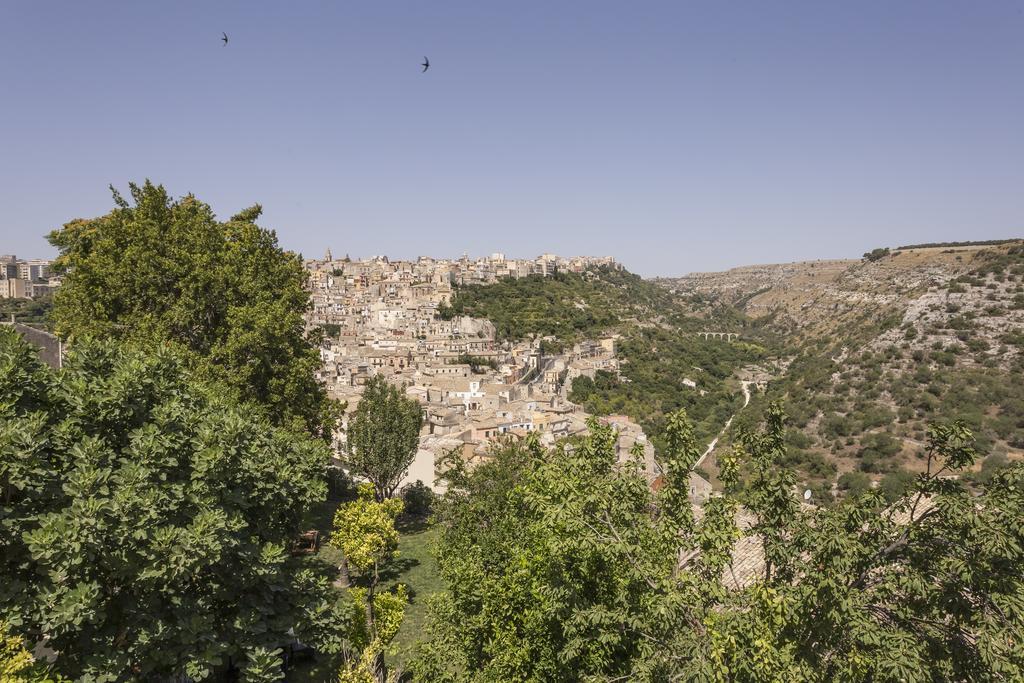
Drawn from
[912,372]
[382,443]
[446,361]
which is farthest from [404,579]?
[446,361]

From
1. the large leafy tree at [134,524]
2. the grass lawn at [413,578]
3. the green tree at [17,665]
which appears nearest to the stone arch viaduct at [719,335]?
the grass lawn at [413,578]

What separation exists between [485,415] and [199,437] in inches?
1566

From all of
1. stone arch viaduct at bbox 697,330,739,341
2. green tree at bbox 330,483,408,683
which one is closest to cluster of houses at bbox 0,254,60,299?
green tree at bbox 330,483,408,683

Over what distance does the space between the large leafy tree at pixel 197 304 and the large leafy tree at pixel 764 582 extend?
12027 millimetres

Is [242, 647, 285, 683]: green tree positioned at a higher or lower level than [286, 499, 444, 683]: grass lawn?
higher

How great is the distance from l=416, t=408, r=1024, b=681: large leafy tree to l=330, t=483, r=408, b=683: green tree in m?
2.85

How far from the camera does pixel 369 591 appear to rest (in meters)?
14.5

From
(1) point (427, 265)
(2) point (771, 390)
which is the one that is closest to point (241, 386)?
(2) point (771, 390)

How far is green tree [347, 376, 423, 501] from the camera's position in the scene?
23500 millimetres

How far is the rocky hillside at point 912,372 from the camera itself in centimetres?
3878

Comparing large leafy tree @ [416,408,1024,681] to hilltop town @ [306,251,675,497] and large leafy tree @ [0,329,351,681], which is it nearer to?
large leafy tree @ [0,329,351,681]

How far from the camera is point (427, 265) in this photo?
163625mm

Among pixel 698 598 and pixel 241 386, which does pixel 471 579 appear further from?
pixel 241 386

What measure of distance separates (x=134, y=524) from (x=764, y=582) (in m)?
7.30
